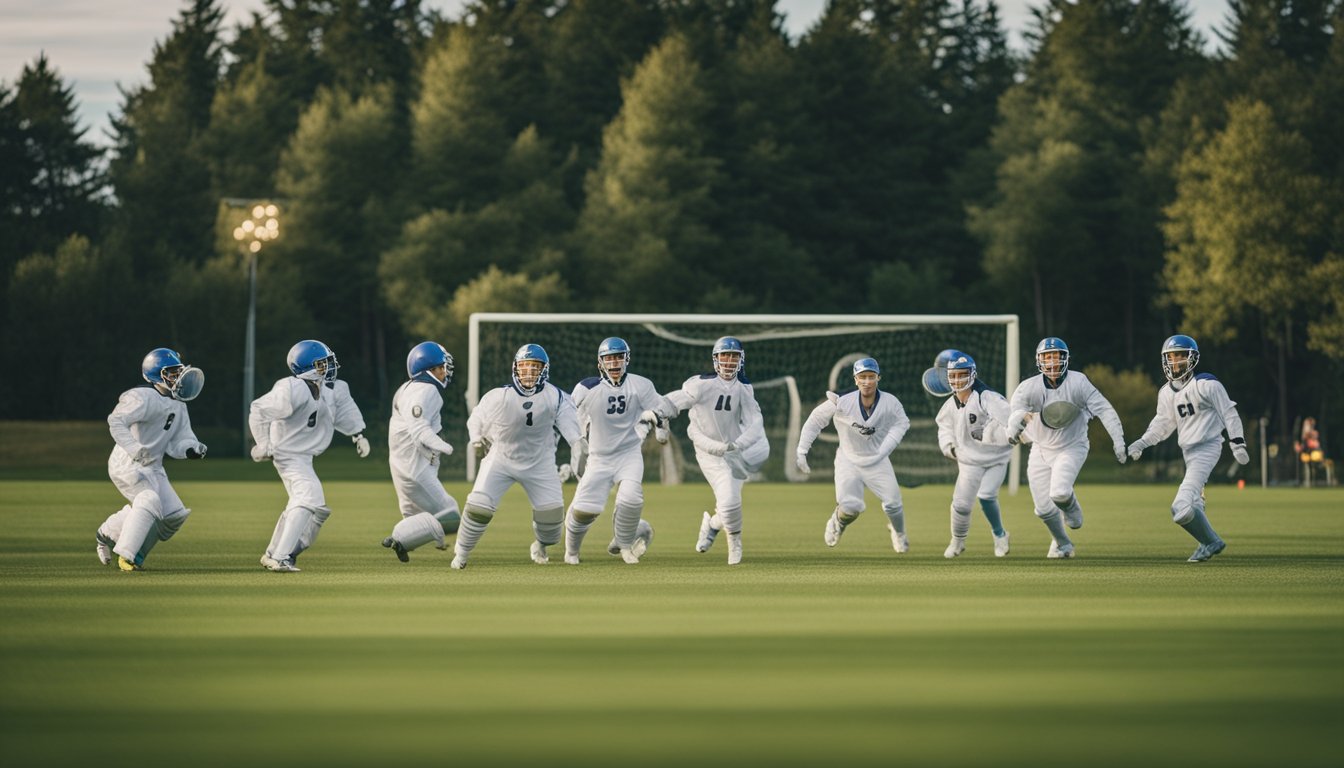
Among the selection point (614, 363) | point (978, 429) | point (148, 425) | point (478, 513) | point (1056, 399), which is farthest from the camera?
point (978, 429)

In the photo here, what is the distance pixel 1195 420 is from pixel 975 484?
234 cm

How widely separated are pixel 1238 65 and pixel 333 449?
35722mm

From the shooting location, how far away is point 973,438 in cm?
1894

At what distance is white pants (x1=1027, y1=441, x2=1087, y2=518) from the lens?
1753cm

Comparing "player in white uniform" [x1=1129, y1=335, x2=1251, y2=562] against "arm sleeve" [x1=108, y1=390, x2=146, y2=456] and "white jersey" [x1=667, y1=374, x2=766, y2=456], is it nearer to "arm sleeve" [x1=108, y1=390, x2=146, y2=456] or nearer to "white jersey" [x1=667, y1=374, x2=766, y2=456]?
"white jersey" [x1=667, y1=374, x2=766, y2=456]

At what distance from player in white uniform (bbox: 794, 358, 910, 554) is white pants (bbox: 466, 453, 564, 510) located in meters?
3.19

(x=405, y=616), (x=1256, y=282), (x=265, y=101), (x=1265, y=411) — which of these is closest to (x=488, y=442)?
(x=405, y=616)

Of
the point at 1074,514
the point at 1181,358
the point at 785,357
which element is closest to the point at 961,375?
the point at 1074,514

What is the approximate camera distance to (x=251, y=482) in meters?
37.3

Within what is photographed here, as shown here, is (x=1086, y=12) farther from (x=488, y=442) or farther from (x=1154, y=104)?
(x=488, y=442)

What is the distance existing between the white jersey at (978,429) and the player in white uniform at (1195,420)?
157 centimetres

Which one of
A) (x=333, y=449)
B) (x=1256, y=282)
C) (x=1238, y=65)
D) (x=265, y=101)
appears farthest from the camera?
(x=265, y=101)

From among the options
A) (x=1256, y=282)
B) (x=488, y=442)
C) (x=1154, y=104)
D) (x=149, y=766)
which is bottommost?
(x=149, y=766)

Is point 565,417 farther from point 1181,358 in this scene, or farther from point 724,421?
point 1181,358
